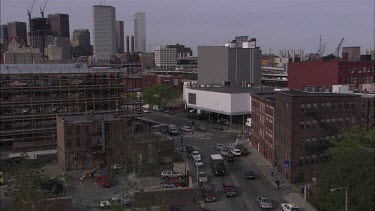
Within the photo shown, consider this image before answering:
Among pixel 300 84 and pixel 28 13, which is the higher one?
pixel 28 13

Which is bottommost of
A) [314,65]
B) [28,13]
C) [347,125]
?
[347,125]

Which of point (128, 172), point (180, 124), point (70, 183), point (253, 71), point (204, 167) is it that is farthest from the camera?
point (253, 71)

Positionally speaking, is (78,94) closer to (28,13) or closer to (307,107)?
(307,107)

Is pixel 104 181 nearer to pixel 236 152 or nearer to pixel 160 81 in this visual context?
pixel 236 152

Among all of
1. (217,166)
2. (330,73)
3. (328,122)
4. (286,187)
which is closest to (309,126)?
(328,122)

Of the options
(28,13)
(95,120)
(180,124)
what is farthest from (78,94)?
(28,13)

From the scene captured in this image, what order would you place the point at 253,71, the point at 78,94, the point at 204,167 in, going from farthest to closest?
1. the point at 253,71
2. the point at 78,94
3. the point at 204,167
